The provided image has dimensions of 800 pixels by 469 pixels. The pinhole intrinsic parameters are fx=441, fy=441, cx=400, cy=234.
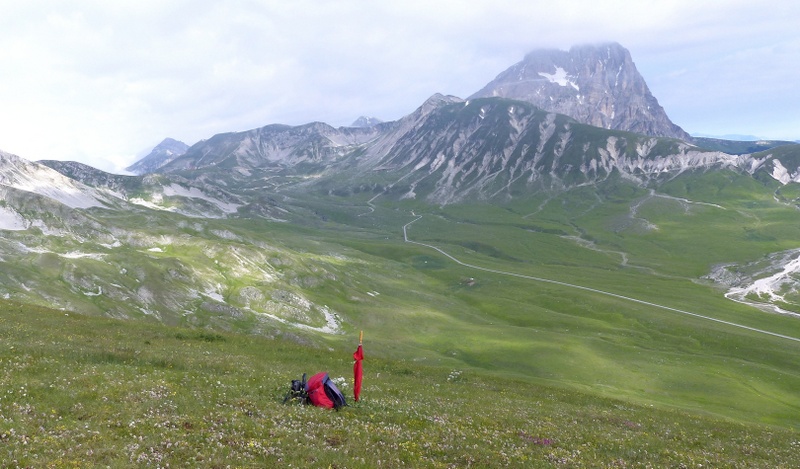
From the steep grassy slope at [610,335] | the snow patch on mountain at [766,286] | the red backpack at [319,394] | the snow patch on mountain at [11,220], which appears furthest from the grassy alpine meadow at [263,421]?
the snow patch on mountain at [11,220]

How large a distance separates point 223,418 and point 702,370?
295ft

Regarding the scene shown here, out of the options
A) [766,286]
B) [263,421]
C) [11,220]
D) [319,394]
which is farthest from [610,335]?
[11,220]

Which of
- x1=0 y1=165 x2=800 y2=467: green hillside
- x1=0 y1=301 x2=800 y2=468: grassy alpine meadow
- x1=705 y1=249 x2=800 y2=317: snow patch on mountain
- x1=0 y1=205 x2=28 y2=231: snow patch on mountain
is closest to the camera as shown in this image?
x1=0 y1=301 x2=800 y2=468: grassy alpine meadow

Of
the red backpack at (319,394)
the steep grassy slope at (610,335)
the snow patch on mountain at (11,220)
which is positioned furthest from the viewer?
the snow patch on mountain at (11,220)

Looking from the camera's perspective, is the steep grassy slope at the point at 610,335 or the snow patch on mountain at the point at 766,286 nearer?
the steep grassy slope at the point at 610,335

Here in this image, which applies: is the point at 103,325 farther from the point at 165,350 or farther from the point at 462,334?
the point at 462,334

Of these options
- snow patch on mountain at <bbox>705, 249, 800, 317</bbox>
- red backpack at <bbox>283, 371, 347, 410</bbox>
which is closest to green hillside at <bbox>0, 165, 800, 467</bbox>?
red backpack at <bbox>283, 371, 347, 410</bbox>

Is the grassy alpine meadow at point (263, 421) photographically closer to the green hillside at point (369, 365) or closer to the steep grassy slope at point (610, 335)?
the green hillside at point (369, 365)

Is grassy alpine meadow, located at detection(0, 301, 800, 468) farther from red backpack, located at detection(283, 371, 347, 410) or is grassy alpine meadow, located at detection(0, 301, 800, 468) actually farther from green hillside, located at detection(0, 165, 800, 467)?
red backpack, located at detection(283, 371, 347, 410)

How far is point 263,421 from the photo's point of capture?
734 inches

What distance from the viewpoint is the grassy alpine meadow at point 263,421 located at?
1547 centimetres

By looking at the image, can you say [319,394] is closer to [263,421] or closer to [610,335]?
[263,421]

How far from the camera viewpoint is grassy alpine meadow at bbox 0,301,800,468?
15469 mm

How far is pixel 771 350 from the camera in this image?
103m
